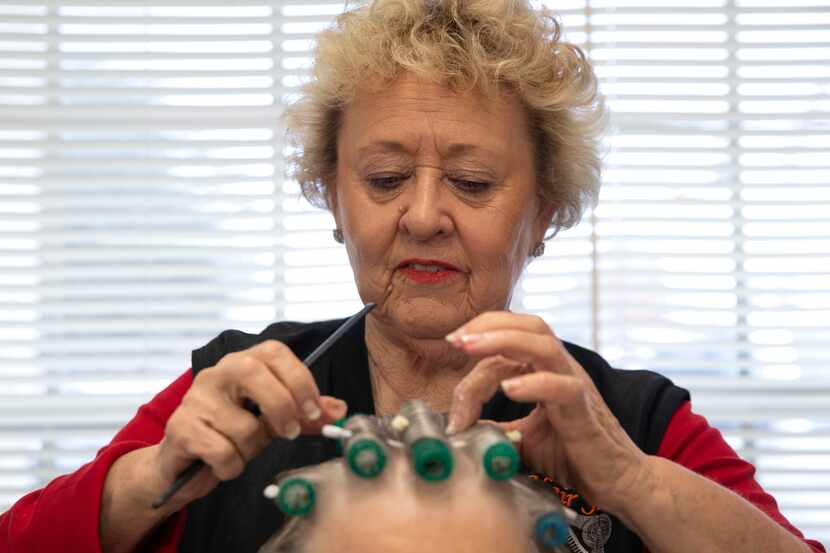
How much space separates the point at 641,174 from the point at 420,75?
5.04 feet

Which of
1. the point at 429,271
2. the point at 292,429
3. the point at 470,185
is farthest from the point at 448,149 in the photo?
the point at 292,429

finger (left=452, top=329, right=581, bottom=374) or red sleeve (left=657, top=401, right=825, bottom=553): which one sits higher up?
finger (left=452, top=329, right=581, bottom=374)

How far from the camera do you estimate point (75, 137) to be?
301cm

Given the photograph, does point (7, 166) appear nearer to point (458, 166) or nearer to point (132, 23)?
point (132, 23)

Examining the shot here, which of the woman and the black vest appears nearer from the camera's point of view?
the woman

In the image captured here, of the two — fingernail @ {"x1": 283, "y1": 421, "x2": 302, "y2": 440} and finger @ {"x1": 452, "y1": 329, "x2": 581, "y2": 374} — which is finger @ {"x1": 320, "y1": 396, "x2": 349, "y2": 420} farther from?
finger @ {"x1": 452, "y1": 329, "x2": 581, "y2": 374}

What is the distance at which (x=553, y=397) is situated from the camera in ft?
3.67

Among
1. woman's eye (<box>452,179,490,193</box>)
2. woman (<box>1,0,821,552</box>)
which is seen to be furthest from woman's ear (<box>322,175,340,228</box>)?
woman's eye (<box>452,179,490,193</box>)

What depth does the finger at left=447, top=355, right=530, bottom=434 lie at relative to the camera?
114 cm

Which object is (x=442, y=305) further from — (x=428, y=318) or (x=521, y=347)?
(x=521, y=347)

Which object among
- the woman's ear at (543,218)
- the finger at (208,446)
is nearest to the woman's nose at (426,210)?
the woman's ear at (543,218)

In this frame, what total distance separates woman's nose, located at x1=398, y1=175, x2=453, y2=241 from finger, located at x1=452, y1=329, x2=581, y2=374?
17.9 inches

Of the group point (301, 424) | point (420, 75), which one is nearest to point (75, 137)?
point (420, 75)

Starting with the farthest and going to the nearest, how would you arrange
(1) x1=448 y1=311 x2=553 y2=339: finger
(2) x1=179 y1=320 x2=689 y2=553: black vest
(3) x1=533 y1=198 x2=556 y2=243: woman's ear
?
1. (3) x1=533 y1=198 x2=556 y2=243: woman's ear
2. (2) x1=179 y1=320 x2=689 y2=553: black vest
3. (1) x1=448 y1=311 x2=553 y2=339: finger
